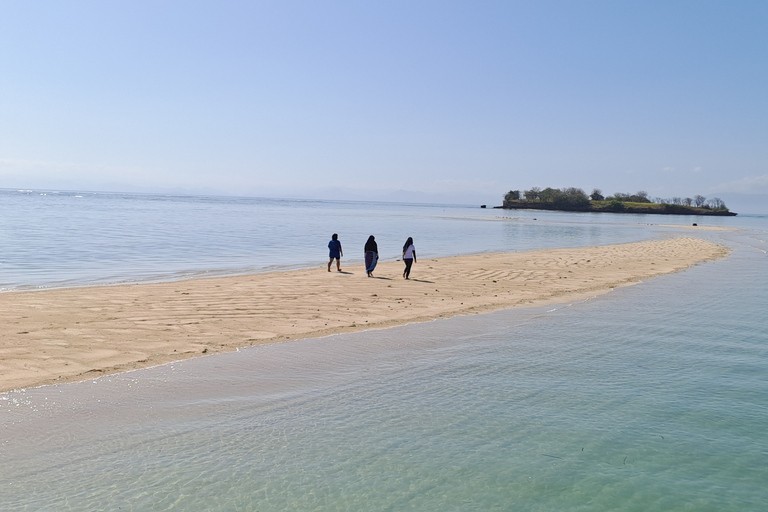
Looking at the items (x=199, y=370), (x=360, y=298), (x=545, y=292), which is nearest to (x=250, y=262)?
(x=360, y=298)

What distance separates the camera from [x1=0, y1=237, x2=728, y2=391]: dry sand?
31.3 ft

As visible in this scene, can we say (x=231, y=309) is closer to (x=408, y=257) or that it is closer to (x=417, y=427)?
(x=417, y=427)

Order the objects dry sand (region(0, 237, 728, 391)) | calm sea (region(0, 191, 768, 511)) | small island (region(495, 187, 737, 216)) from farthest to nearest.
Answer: small island (region(495, 187, 737, 216)), dry sand (region(0, 237, 728, 391)), calm sea (region(0, 191, 768, 511))

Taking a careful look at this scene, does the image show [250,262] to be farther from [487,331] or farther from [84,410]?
[84,410]

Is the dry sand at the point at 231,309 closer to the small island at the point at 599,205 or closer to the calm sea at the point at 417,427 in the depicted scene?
the calm sea at the point at 417,427

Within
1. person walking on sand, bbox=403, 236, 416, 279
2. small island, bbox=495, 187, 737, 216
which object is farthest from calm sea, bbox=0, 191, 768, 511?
small island, bbox=495, 187, 737, 216

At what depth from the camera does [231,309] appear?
545 inches

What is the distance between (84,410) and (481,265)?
2030 centimetres

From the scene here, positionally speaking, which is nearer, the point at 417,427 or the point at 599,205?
the point at 417,427

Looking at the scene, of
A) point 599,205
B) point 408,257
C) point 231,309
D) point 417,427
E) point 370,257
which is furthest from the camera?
point 599,205

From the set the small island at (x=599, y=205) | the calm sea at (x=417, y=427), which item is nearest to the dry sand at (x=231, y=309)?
the calm sea at (x=417, y=427)

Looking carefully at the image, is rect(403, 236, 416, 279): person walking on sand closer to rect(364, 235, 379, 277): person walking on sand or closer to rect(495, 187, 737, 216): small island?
rect(364, 235, 379, 277): person walking on sand

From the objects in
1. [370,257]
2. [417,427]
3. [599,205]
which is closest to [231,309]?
[417,427]

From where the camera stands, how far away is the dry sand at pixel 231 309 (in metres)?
9.54
